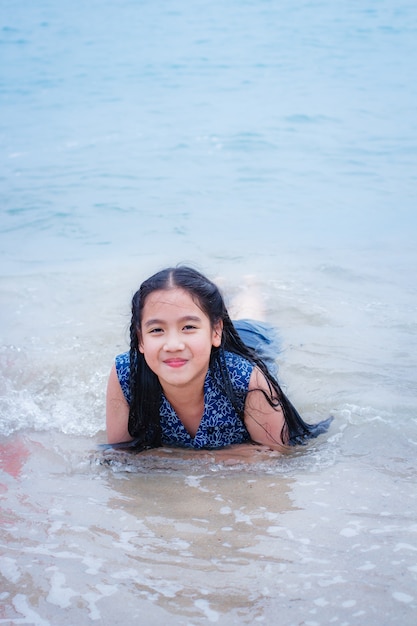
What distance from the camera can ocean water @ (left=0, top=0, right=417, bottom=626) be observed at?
95.6 inches

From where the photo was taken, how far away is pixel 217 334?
Answer: 3436 mm

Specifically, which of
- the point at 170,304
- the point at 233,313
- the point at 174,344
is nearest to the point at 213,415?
the point at 174,344

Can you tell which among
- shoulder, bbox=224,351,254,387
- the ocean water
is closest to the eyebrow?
shoulder, bbox=224,351,254,387

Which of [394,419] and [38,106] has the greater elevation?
[38,106]

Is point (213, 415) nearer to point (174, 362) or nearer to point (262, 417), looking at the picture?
point (262, 417)

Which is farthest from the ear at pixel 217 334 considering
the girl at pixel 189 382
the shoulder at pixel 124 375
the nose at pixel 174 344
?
the shoulder at pixel 124 375

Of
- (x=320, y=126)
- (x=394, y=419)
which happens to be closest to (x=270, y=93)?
(x=320, y=126)

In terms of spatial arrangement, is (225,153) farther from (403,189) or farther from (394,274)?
(394,274)

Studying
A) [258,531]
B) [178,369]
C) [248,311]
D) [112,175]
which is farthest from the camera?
[112,175]

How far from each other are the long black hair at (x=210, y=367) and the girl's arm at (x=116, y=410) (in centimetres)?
4

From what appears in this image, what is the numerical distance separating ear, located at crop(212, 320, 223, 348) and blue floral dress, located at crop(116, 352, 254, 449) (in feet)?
0.31

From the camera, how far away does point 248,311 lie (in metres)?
5.50

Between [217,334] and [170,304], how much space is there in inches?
13.1

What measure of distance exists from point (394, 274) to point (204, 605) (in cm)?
454
